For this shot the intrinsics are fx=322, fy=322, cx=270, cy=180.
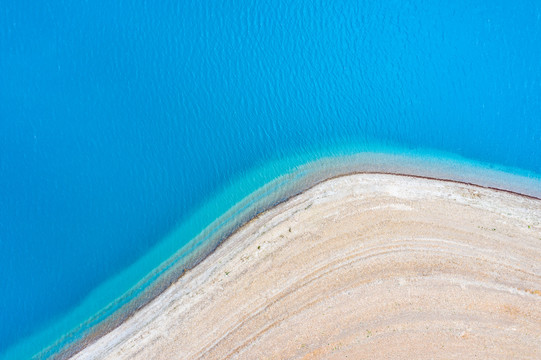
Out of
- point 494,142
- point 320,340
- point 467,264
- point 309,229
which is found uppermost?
point 309,229

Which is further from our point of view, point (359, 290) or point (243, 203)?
point (243, 203)

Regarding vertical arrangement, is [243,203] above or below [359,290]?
A: above

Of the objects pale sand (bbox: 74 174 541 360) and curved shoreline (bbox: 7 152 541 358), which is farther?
curved shoreline (bbox: 7 152 541 358)

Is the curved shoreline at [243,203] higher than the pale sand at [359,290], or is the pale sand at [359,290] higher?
the curved shoreline at [243,203]

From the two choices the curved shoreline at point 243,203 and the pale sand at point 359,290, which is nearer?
the pale sand at point 359,290

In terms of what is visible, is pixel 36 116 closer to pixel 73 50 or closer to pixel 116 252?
pixel 73 50

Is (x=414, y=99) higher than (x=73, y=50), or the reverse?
(x=73, y=50)

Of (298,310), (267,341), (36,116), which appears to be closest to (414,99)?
(298,310)

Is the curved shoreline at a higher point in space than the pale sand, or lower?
higher
